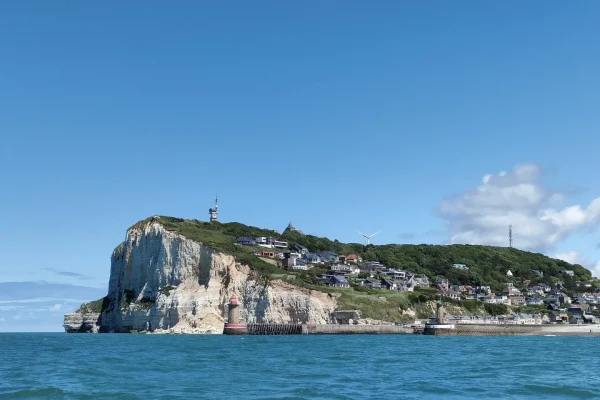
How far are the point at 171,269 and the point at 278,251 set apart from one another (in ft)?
115

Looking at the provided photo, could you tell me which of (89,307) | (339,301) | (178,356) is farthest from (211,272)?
(178,356)

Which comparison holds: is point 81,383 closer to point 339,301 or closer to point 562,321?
point 339,301

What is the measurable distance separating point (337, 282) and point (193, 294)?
2744 centimetres

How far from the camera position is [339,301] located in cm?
9931

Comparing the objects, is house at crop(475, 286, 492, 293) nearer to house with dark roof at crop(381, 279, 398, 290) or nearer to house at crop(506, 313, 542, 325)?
house at crop(506, 313, 542, 325)

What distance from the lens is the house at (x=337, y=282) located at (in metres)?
114

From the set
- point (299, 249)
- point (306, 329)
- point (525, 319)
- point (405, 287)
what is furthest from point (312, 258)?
point (306, 329)

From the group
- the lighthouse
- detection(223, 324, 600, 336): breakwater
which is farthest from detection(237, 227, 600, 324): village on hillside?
the lighthouse

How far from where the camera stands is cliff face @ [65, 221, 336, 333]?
9706 cm

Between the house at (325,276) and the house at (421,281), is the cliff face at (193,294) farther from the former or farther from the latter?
the house at (421,281)

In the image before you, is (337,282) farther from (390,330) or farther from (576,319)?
(576,319)

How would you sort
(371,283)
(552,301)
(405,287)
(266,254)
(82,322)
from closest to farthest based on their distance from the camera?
(82,322) → (371,283) → (266,254) → (405,287) → (552,301)

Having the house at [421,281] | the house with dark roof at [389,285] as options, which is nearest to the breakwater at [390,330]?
the house with dark roof at [389,285]

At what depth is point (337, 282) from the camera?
376 feet
